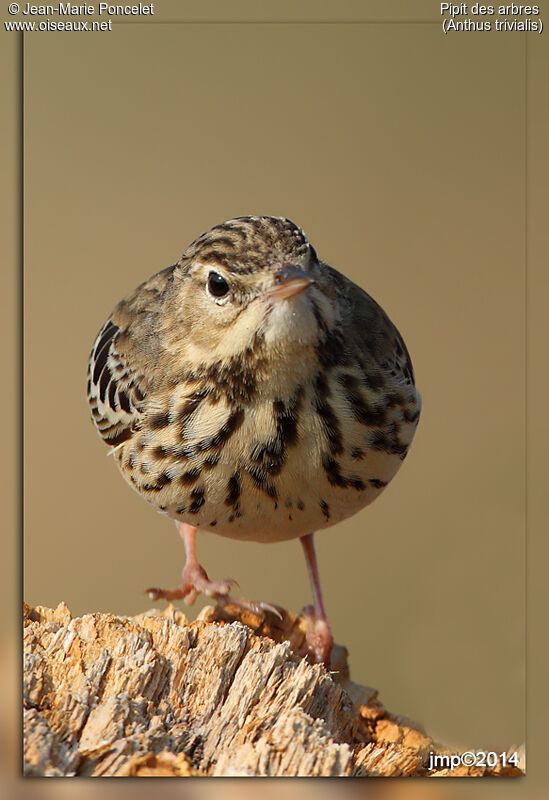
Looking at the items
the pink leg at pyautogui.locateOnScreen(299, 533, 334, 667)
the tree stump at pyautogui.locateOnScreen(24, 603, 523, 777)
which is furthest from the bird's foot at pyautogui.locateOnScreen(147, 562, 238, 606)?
the tree stump at pyautogui.locateOnScreen(24, 603, 523, 777)

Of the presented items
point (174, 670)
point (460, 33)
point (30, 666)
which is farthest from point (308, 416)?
point (460, 33)

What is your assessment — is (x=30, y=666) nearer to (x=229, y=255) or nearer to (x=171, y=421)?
(x=171, y=421)

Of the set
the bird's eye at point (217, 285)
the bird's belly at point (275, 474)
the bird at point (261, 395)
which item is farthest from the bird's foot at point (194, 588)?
the bird's eye at point (217, 285)

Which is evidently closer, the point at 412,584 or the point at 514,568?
the point at 514,568

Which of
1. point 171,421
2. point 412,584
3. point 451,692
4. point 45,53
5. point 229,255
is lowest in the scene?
point 451,692

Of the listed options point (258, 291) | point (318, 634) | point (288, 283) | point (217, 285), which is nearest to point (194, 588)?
point (318, 634)

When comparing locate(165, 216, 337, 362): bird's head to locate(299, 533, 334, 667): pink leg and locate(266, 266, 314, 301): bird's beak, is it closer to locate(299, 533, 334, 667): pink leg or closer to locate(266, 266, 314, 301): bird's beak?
locate(266, 266, 314, 301): bird's beak
